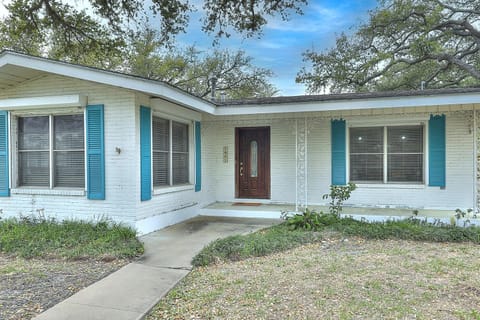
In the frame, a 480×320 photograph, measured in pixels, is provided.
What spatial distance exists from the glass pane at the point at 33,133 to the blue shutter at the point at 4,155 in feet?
0.79

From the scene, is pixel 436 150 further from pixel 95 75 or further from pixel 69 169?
pixel 69 169

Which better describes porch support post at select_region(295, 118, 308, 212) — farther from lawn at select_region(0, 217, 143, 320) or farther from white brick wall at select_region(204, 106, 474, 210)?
lawn at select_region(0, 217, 143, 320)

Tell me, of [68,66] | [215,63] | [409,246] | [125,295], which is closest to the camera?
[125,295]

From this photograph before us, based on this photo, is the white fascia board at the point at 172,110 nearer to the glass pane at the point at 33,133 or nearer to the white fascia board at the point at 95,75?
the white fascia board at the point at 95,75

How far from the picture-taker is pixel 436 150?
7664mm

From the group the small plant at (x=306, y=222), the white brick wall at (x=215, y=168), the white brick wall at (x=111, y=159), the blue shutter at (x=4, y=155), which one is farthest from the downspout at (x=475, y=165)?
the blue shutter at (x=4, y=155)

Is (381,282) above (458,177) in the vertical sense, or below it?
below

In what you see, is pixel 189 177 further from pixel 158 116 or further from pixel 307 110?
pixel 307 110

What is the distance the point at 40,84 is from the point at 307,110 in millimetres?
5458

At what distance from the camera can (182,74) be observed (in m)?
23.5

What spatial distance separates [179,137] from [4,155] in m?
3.57

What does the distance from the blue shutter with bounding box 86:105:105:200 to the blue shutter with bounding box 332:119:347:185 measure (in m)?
5.27

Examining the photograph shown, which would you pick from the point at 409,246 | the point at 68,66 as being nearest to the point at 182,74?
the point at 68,66

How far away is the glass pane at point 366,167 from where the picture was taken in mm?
8289
